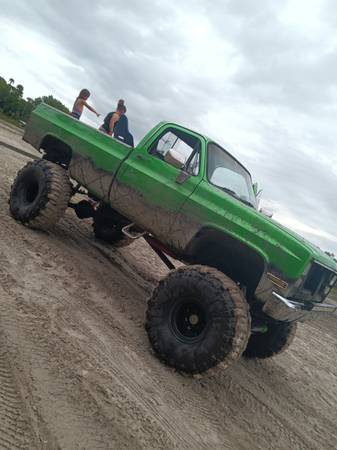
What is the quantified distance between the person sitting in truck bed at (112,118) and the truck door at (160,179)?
6.59 feet

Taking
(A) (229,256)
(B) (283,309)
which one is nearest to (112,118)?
(A) (229,256)

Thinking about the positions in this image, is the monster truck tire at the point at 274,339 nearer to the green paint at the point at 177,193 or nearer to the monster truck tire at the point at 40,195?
the green paint at the point at 177,193

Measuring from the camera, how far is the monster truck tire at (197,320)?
11.1 ft

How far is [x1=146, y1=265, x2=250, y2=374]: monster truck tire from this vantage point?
3.37 m

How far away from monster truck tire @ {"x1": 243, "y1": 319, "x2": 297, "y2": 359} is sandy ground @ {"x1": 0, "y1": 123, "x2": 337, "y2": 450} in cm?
24

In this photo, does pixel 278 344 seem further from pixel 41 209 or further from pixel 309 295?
pixel 41 209

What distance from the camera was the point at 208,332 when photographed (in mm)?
3492

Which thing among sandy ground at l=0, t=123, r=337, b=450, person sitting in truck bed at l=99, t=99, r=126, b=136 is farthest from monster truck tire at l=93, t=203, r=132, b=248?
person sitting in truck bed at l=99, t=99, r=126, b=136

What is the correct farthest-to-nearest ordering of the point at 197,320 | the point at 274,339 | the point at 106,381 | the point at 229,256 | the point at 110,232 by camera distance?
the point at 110,232 → the point at 274,339 → the point at 229,256 → the point at 197,320 → the point at 106,381

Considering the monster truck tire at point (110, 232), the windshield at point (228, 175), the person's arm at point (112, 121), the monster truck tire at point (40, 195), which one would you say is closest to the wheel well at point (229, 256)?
the windshield at point (228, 175)

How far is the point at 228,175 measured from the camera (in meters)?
4.70

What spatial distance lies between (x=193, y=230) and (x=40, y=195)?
7.72 ft

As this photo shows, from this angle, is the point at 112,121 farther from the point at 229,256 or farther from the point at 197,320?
the point at 197,320

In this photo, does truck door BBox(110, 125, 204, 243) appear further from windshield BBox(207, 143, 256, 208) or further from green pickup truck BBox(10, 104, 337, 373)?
windshield BBox(207, 143, 256, 208)
